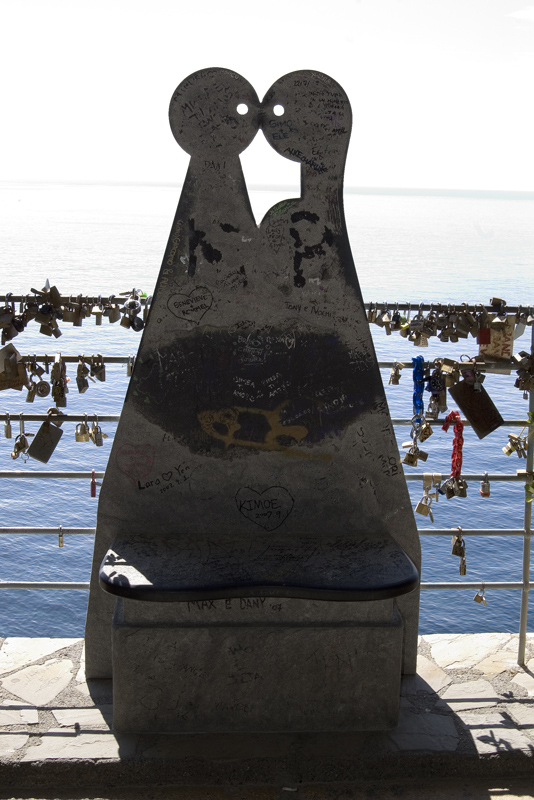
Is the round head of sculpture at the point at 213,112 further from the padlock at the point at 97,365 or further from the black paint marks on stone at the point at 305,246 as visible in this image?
the padlock at the point at 97,365

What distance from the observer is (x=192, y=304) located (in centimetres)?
365

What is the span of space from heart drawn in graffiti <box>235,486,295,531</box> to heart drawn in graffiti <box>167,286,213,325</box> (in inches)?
33.7

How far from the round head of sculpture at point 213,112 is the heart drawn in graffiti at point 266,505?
1.57 m

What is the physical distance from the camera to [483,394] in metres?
3.93

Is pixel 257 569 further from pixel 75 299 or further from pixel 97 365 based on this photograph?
pixel 75 299

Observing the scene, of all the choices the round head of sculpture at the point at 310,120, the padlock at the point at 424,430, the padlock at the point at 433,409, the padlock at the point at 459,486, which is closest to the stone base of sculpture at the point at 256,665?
the padlock at the point at 459,486

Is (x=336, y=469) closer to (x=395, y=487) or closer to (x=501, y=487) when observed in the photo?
(x=395, y=487)

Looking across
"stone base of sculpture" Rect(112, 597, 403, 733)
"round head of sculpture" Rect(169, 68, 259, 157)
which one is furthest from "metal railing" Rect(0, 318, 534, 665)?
"round head of sculpture" Rect(169, 68, 259, 157)

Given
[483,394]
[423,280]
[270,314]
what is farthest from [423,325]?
[423,280]

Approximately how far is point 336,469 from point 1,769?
1974 millimetres

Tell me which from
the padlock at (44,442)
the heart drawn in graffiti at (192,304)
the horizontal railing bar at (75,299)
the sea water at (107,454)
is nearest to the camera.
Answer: the heart drawn in graffiti at (192,304)

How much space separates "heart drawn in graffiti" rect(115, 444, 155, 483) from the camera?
12.3 feet

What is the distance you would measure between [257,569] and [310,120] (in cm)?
200

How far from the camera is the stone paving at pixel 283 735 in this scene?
352 cm
